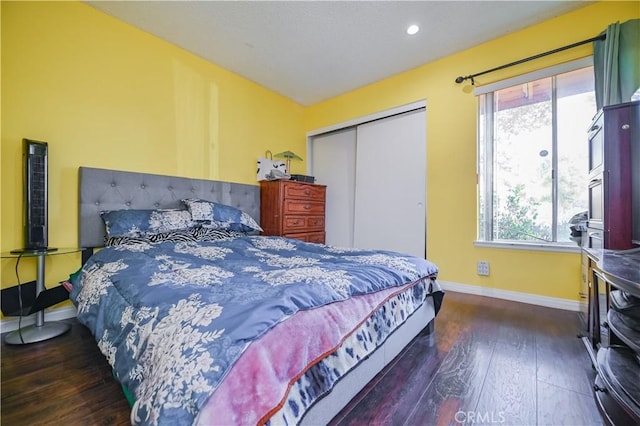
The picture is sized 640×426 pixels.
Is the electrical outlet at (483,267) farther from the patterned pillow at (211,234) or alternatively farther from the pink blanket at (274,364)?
the patterned pillow at (211,234)

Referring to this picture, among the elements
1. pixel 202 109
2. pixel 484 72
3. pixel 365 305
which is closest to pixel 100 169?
pixel 202 109

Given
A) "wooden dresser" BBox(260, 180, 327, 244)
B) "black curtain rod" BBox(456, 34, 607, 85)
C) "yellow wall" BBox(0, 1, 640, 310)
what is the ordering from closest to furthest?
"yellow wall" BBox(0, 1, 640, 310)
"black curtain rod" BBox(456, 34, 607, 85)
"wooden dresser" BBox(260, 180, 327, 244)

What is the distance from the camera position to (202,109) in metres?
2.79

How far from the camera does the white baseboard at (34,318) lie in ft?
5.72

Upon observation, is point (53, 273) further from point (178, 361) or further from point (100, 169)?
point (178, 361)

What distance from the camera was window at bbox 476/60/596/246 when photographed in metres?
2.20

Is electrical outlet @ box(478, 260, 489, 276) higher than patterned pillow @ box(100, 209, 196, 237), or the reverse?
patterned pillow @ box(100, 209, 196, 237)

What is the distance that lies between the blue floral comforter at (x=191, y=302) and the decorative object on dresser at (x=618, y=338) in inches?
29.4

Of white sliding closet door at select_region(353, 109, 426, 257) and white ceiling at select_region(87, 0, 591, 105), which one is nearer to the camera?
white ceiling at select_region(87, 0, 591, 105)

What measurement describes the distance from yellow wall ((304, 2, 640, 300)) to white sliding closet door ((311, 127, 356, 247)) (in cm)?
77

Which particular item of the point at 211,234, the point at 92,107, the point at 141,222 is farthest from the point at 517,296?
the point at 92,107

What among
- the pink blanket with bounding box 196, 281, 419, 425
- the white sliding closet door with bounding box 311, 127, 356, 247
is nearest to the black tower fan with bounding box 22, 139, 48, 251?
the pink blanket with bounding box 196, 281, 419, 425

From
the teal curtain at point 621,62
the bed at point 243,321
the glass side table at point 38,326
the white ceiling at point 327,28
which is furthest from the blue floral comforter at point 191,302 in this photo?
the white ceiling at point 327,28

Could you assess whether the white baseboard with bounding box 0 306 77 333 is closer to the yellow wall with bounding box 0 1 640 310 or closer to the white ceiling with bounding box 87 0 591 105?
the yellow wall with bounding box 0 1 640 310
